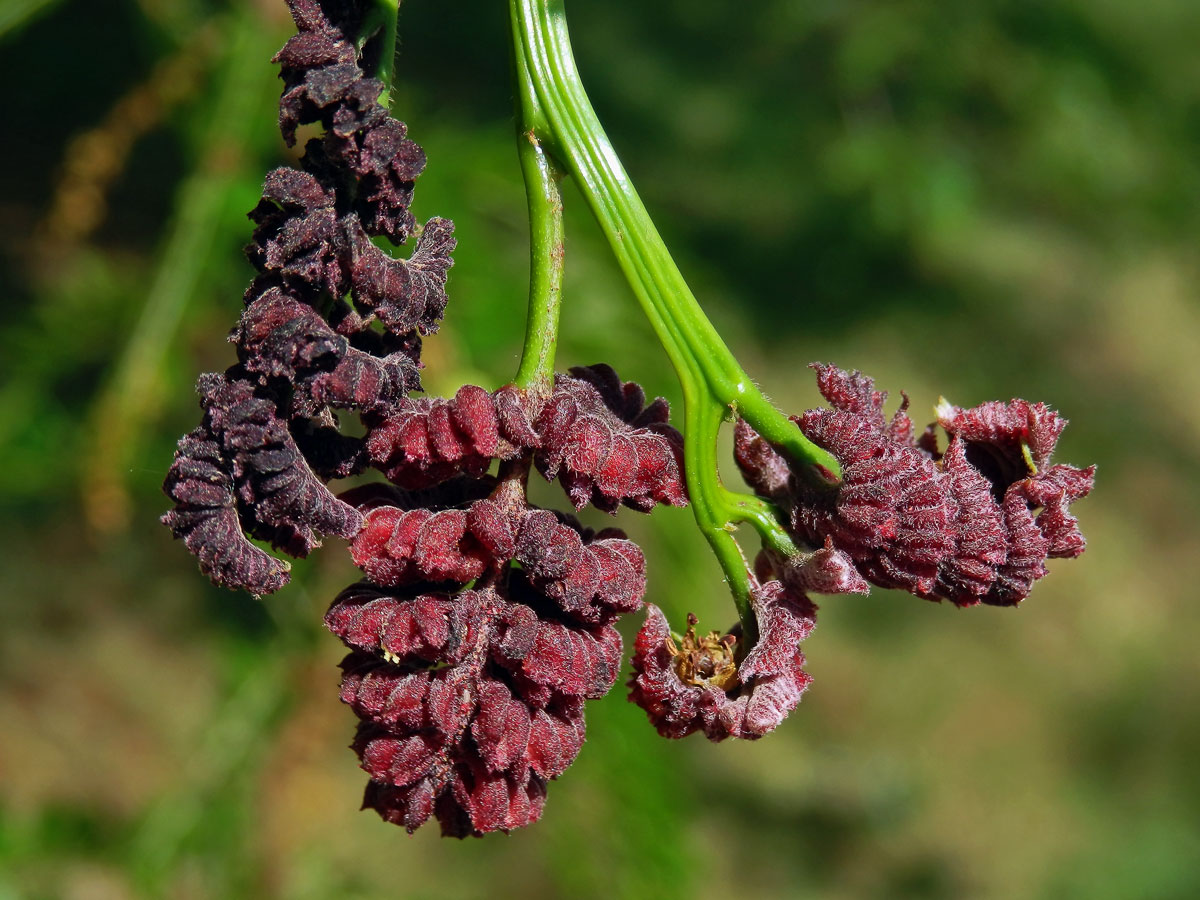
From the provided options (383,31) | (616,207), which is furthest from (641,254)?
(383,31)

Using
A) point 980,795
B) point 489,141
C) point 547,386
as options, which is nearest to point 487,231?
point 489,141

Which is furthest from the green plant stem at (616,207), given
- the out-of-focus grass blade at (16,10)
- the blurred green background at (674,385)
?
the out-of-focus grass blade at (16,10)

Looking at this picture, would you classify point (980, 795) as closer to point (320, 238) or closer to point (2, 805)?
point (2, 805)

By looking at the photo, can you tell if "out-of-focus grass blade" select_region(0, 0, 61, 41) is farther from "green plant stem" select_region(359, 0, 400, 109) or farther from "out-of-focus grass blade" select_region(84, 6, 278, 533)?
"green plant stem" select_region(359, 0, 400, 109)

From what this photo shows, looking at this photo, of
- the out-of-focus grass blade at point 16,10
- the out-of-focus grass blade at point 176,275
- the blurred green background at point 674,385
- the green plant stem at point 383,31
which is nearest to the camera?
the green plant stem at point 383,31

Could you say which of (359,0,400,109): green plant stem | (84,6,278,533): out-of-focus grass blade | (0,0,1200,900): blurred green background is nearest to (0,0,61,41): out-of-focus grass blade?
(0,0,1200,900): blurred green background

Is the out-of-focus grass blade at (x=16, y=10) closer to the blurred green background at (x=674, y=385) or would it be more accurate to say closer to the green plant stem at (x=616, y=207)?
the blurred green background at (x=674, y=385)

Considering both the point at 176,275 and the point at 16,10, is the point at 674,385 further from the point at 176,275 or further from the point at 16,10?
the point at 16,10

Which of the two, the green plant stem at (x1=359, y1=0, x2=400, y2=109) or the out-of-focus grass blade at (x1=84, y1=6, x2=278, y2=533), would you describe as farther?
the out-of-focus grass blade at (x1=84, y1=6, x2=278, y2=533)
